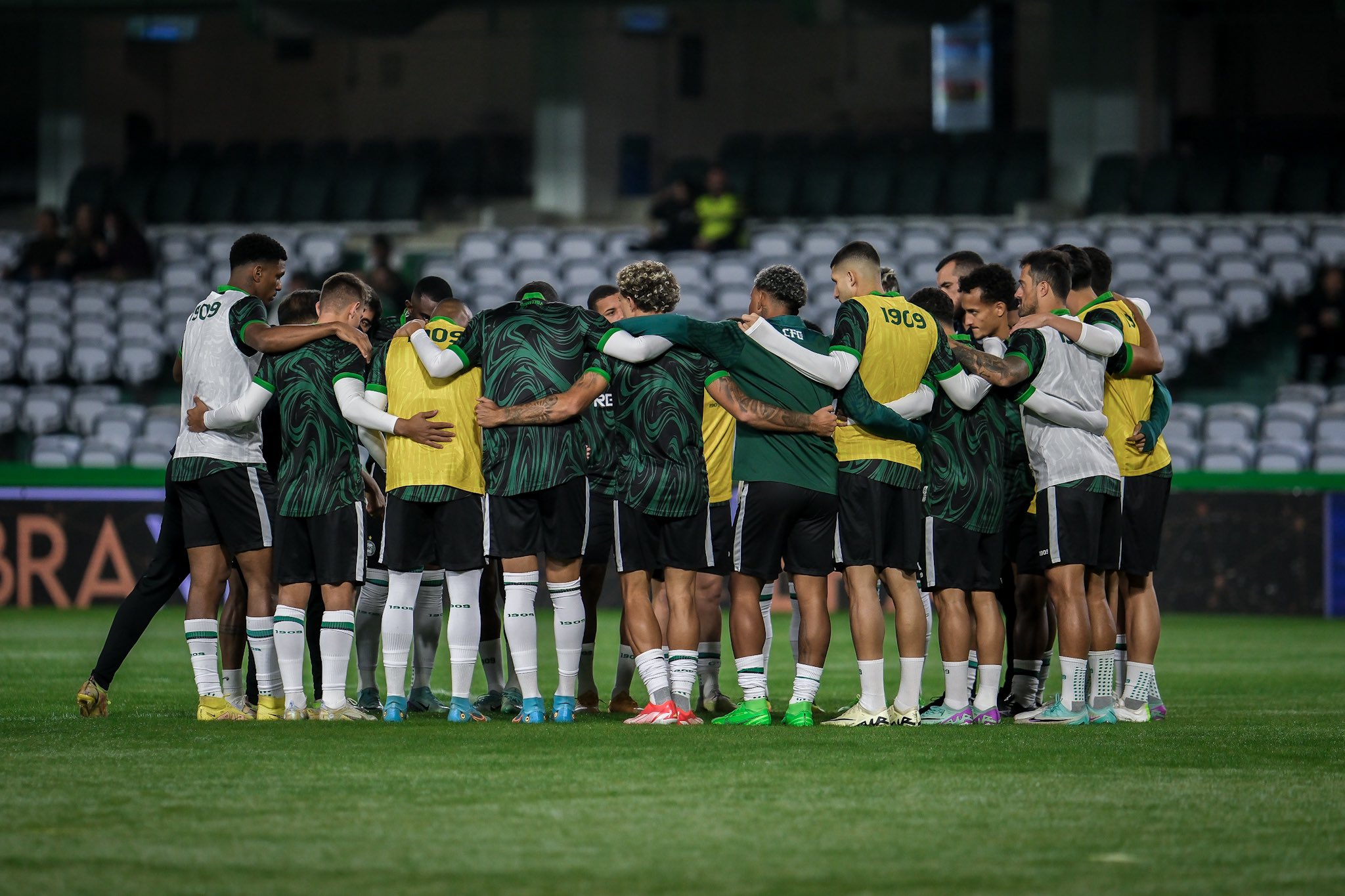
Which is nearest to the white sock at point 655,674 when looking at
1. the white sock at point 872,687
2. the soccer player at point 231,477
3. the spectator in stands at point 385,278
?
the white sock at point 872,687

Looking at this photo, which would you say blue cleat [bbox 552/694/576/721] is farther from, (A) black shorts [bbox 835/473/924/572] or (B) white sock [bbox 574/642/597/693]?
(A) black shorts [bbox 835/473/924/572]

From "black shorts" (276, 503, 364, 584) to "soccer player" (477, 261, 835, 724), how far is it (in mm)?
820

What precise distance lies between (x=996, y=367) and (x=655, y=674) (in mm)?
2160

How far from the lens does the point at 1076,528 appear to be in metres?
8.55

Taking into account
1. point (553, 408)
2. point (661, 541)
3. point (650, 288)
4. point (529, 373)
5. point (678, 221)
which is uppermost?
point (678, 221)

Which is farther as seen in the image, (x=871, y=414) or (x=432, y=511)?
(x=432, y=511)

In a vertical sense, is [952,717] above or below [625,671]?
below

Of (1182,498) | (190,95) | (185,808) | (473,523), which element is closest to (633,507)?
(473,523)

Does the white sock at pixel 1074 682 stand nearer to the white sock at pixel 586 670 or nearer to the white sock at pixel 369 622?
the white sock at pixel 586 670

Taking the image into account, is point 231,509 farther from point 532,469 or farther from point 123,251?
point 123,251

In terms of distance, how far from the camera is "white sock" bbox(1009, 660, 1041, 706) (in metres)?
9.27

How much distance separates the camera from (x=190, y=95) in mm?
33125

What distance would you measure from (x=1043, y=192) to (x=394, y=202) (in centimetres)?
968

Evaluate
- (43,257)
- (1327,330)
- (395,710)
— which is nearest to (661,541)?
(395,710)
